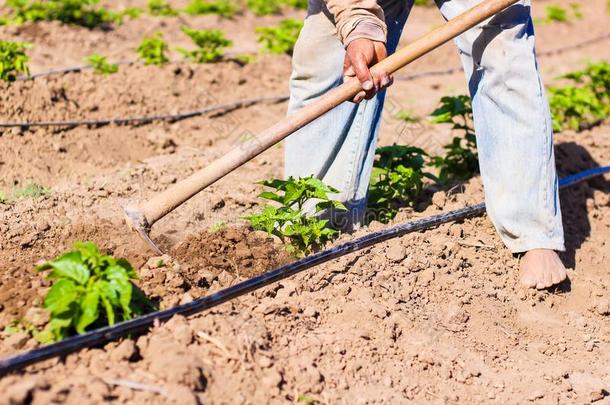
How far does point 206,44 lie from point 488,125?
3.24m

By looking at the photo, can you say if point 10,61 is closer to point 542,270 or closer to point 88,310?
point 88,310

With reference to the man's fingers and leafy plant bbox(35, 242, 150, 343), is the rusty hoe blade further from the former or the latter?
the man's fingers

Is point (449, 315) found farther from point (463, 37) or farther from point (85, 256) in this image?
point (85, 256)

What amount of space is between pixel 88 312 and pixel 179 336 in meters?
0.28

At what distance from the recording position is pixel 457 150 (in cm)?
429

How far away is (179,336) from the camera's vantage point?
2359mm

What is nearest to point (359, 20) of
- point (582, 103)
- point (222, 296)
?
point (222, 296)

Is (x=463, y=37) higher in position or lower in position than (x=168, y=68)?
lower

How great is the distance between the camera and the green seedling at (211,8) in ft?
26.0

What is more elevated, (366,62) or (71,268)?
(366,62)

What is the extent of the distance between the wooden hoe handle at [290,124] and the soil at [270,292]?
0.23 meters

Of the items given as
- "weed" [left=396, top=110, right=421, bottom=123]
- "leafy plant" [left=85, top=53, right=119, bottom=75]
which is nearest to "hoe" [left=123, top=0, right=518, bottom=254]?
"weed" [left=396, top=110, right=421, bottom=123]

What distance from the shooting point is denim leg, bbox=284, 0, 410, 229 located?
3.36 metres

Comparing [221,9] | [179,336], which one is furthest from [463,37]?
[221,9]
